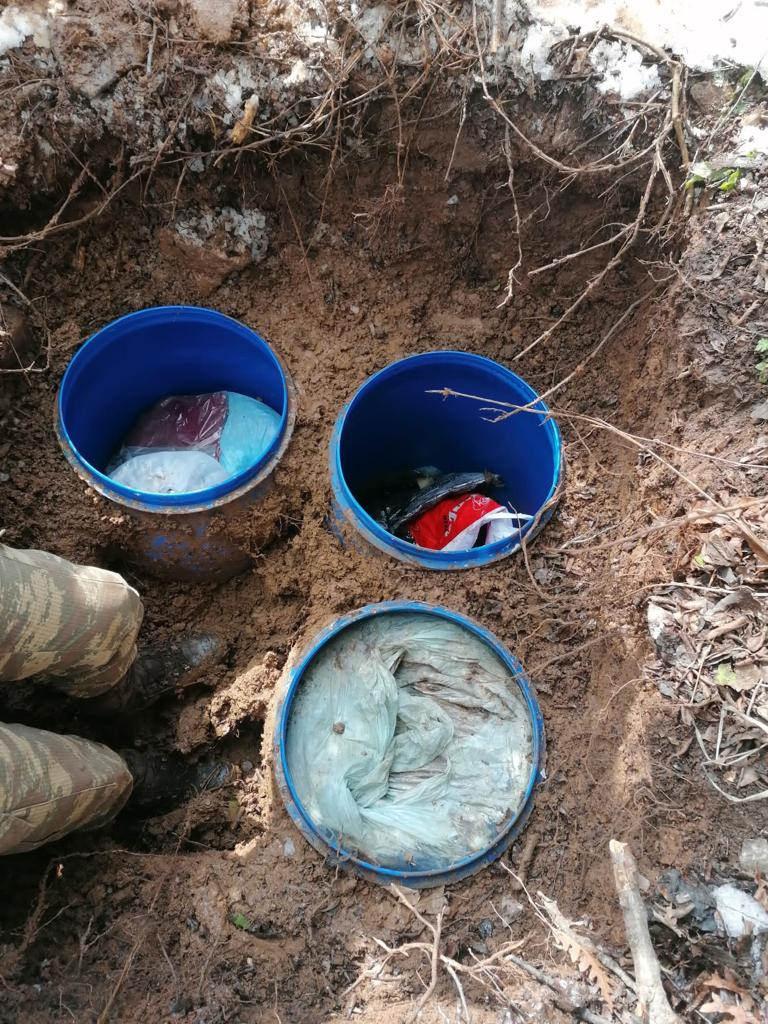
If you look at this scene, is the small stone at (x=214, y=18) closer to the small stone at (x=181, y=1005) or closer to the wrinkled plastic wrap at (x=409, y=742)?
the wrinkled plastic wrap at (x=409, y=742)

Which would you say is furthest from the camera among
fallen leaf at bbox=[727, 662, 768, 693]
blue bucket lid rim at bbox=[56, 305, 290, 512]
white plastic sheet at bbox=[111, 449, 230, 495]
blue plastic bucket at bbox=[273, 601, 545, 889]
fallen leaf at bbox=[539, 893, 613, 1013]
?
white plastic sheet at bbox=[111, 449, 230, 495]

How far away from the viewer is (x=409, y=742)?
1625 mm

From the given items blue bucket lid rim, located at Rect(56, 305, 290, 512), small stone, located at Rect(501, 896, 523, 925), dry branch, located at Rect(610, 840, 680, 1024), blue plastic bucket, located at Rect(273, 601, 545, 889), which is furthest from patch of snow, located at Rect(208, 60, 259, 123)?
small stone, located at Rect(501, 896, 523, 925)

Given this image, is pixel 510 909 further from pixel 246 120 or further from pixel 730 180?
pixel 246 120

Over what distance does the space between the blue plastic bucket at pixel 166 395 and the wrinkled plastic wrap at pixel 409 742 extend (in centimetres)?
46

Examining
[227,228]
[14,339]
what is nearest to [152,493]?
[14,339]

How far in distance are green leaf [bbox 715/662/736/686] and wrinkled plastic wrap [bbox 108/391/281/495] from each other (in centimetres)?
123

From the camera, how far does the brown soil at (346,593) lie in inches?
53.7

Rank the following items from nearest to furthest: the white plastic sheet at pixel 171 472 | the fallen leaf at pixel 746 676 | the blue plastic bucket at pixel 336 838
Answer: the fallen leaf at pixel 746 676
the blue plastic bucket at pixel 336 838
the white plastic sheet at pixel 171 472

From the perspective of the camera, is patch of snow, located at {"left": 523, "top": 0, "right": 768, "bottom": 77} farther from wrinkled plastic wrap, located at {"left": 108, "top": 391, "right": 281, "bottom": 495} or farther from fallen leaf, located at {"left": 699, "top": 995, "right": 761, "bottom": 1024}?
fallen leaf, located at {"left": 699, "top": 995, "right": 761, "bottom": 1024}

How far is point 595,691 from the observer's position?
1.64 metres

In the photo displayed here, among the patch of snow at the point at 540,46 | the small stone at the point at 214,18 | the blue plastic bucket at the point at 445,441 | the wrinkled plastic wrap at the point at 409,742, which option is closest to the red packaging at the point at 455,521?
the blue plastic bucket at the point at 445,441

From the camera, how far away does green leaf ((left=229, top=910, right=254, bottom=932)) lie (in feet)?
4.68

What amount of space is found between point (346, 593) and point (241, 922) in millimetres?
752
